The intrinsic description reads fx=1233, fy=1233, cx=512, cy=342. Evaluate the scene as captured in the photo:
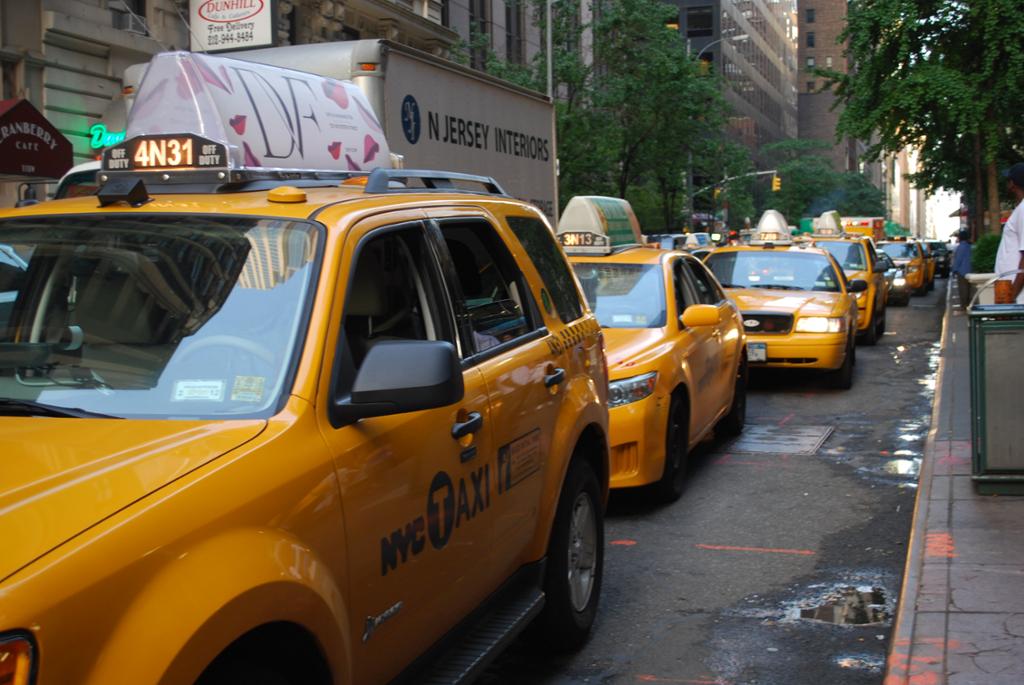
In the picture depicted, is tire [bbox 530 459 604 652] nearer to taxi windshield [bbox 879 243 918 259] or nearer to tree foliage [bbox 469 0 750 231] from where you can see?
tree foliage [bbox 469 0 750 231]

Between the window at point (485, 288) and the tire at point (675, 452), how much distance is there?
331cm

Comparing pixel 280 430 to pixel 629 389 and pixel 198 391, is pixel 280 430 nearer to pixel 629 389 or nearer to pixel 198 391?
pixel 198 391

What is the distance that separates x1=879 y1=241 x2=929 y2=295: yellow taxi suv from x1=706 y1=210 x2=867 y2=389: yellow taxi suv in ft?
71.0

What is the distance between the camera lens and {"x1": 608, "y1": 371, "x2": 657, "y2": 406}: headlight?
25.6 ft

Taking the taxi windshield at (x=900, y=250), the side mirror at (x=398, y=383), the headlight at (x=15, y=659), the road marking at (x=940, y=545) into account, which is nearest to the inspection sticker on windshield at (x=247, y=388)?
the side mirror at (x=398, y=383)

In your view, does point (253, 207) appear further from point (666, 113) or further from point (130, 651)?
point (666, 113)

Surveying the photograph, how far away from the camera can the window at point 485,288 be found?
4.38m

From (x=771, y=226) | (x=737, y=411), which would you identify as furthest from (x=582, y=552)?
(x=771, y=226)

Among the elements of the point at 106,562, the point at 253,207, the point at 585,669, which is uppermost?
the point at 253,207

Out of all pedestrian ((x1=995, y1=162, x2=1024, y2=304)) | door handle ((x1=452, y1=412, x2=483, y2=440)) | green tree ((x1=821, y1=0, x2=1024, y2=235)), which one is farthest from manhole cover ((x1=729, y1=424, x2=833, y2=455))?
green tree ((x1=821, y1=0, x2=1024, y2=235))

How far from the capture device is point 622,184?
3853cm

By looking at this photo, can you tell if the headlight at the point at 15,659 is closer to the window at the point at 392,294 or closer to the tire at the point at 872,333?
the window at the point at 392,294

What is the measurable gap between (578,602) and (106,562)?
3.21 m

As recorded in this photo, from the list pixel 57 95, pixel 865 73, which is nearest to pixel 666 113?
pixel 865 73
